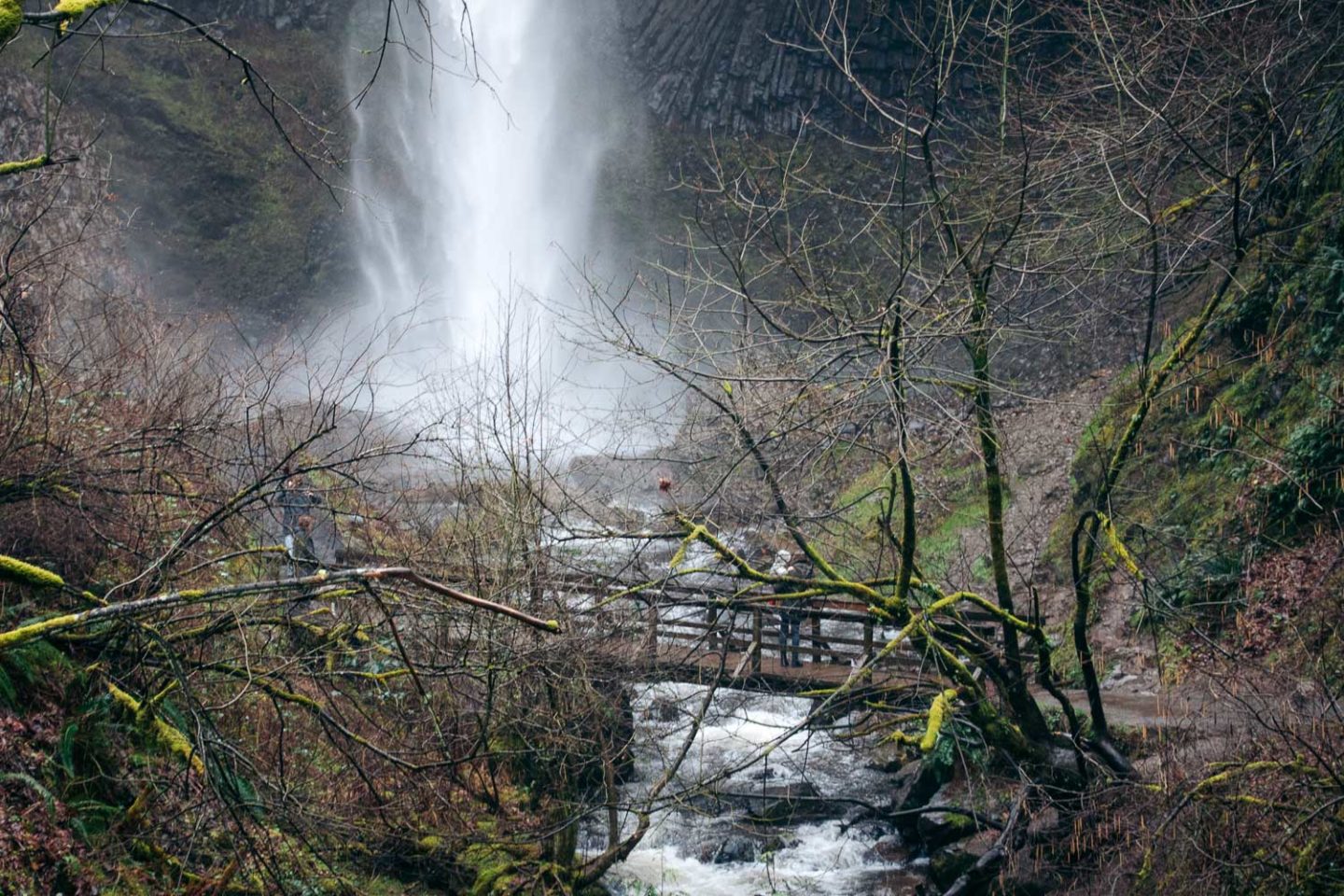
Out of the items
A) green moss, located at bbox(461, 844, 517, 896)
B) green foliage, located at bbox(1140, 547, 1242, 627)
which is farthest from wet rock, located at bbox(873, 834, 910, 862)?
green moss, located at bbox(461, 844, 517, 896)

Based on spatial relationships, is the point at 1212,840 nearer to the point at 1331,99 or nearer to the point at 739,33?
the point at 1331,99

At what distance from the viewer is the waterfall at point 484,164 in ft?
112

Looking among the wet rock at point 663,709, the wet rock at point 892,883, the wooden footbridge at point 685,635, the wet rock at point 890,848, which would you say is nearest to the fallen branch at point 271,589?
the wooden footbridge at point 685,635

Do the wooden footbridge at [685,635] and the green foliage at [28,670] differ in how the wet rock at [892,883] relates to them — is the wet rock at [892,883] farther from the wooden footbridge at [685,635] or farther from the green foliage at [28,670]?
the green foliage at [28,670]

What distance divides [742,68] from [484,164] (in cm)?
947

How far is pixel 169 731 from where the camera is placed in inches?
204

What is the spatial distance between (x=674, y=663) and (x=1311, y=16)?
31.0 ft

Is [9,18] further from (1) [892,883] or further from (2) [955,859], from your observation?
(1) [892,883]

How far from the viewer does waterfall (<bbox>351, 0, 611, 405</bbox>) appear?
34000 mm

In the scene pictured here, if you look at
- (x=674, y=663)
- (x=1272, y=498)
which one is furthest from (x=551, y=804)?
(x=1272, y=498)

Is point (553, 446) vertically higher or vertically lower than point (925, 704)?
higher

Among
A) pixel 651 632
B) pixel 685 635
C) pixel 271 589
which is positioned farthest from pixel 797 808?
pixel 271 589

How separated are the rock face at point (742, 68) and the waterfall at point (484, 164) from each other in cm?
289

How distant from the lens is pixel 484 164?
3497cm
